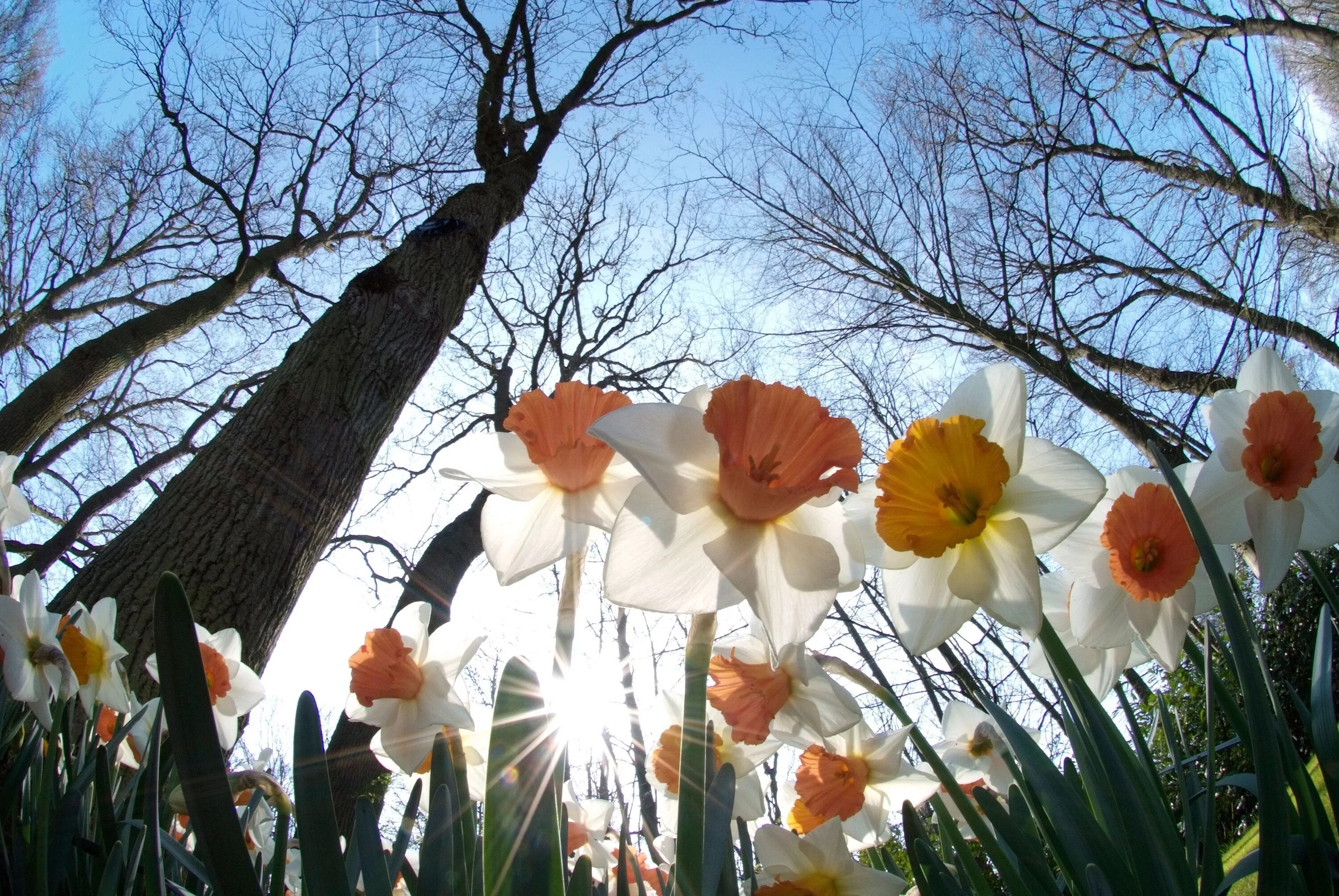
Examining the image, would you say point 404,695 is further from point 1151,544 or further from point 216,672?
point 1151,544

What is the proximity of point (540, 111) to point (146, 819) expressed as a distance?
20.5 ft

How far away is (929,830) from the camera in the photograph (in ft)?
4.69

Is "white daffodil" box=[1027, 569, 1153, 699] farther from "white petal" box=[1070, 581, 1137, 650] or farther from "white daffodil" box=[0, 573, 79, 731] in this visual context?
"white daffodil" box=[0, 573, 79, 731]

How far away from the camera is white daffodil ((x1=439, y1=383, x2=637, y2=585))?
24.6 inches

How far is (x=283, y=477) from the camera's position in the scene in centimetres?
249

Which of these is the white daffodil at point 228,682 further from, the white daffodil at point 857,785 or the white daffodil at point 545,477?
the white daffodil at point 857,785

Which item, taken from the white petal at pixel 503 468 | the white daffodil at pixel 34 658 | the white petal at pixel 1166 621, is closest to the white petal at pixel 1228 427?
the white petal at pixel 1166 621

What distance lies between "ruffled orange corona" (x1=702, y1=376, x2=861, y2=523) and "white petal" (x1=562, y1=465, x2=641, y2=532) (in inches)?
4.0

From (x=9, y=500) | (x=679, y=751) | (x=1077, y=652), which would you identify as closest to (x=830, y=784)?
(x=679, y=751)

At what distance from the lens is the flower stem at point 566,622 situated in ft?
1.80

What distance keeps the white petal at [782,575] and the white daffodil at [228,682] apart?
2.91 feet

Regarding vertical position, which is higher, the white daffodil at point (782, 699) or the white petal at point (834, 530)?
the white petal at point (834, 530)

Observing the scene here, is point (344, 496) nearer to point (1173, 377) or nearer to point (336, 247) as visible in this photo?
point (1173, 377)

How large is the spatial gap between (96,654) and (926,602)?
118 centimetres
